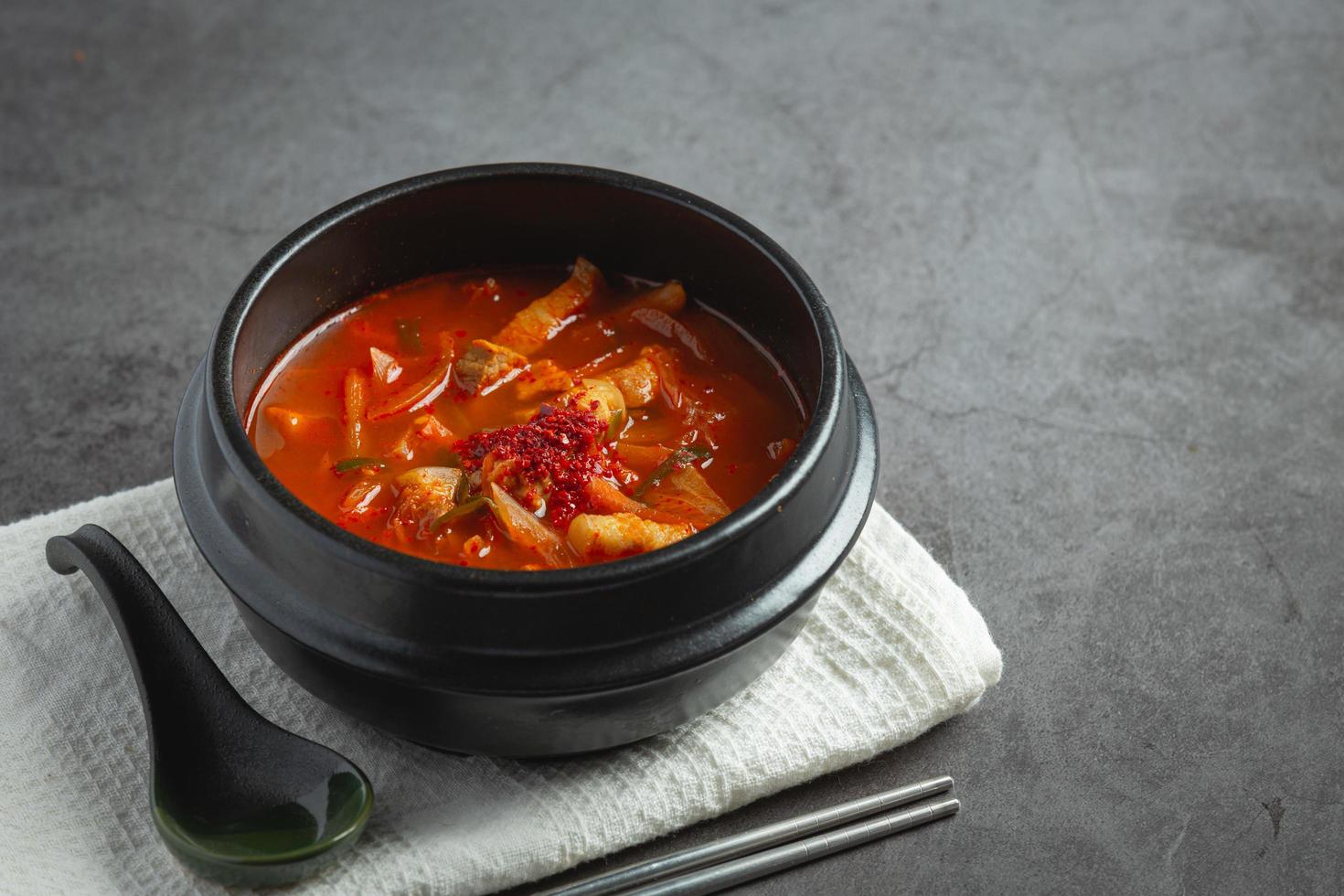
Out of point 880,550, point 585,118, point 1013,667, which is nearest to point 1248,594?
point 1013,667

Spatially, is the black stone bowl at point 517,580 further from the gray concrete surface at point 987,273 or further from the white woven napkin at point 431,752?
the gray concrete surface at point 987,273

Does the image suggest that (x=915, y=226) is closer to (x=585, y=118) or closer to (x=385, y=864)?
(x=585, y=118)

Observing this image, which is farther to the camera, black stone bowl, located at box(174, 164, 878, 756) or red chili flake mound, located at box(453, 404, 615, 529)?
red chili flake mound, located at box(453, 404, 615, 529)

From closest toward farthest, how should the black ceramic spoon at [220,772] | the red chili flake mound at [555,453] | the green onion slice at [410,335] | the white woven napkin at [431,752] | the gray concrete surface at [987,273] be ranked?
the black ceramic spoon at [220,772] → the white woven napkin at [431,752] → the red chili flake mound at [555,453] → the gray concrete surface at [987,273] → the green onion slice at [410,335]

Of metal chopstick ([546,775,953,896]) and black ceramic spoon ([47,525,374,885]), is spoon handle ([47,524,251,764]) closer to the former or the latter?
black ceramic spoon ([47,525,374,885])

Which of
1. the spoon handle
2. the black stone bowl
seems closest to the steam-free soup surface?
the black stone bowl

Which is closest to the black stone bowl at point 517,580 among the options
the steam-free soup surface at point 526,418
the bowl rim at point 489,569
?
the bowl rim at point 489,569
